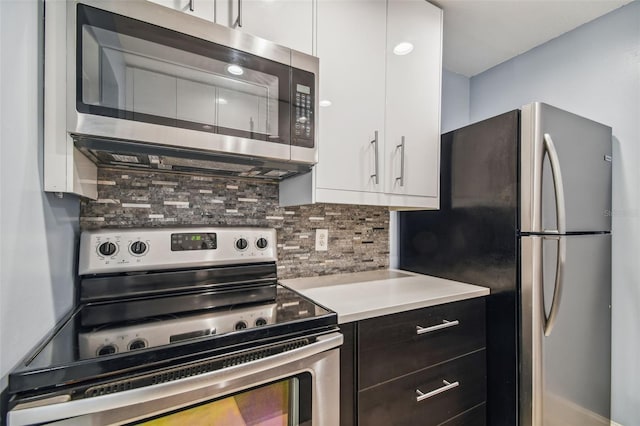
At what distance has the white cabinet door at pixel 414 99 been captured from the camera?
141cm

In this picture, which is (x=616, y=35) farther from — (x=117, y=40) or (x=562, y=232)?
(x=117, y=40)

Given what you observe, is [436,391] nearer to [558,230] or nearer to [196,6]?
[558,230]

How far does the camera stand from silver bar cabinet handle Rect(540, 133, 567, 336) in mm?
1236

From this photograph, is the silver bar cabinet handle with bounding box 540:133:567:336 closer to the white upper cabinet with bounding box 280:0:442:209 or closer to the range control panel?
the white upper cabinet with bounding box 280:0:442:209

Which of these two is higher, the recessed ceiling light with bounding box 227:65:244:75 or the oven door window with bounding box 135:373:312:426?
the recessed ceiling light with bounding box 227:65:244:75

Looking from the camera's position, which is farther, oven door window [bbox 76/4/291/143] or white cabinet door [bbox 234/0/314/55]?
white cabinet door [bbox 234/0/314/55]

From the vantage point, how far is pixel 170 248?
1.11 meters

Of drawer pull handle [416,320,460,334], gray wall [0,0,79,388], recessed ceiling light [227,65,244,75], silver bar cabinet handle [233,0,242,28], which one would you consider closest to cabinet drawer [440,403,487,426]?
drawer pull handle [416,320,460,334]

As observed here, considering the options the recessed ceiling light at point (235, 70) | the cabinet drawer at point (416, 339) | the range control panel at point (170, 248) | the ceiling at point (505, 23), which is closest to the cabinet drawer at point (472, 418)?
the cabinet drawer at point (416, 339)

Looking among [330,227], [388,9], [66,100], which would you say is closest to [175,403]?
[66,100]

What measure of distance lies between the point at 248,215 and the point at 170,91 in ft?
2.18

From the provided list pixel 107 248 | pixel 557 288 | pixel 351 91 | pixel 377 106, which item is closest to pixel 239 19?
pixel 351 91

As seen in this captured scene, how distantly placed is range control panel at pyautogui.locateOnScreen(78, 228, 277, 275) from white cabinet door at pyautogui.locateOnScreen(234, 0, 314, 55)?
0.78 meters

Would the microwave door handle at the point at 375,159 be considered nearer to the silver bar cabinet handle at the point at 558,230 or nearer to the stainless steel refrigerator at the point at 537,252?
the stainless steel refrigerator at the point at 537,252
